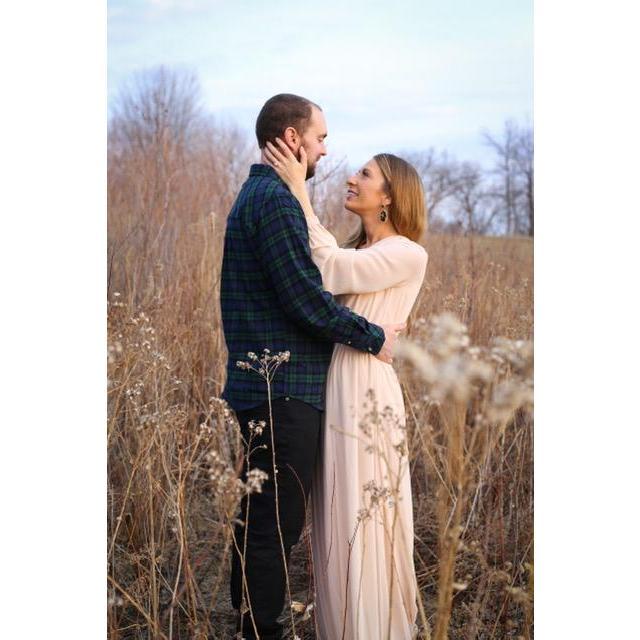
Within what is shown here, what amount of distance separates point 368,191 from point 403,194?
0.10 meters

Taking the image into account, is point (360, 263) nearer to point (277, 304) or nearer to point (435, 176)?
point (277, 304)

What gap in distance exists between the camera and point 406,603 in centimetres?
226

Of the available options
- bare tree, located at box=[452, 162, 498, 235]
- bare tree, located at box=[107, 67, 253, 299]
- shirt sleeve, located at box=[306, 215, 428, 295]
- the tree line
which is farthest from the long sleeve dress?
bare tree, located at box=[452, 162, 498, 235]

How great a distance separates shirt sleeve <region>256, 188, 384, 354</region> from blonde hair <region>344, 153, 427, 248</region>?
0.32 m

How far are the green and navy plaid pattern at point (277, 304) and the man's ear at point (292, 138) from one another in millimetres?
86

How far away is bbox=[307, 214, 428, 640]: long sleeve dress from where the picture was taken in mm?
2141

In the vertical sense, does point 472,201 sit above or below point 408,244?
above

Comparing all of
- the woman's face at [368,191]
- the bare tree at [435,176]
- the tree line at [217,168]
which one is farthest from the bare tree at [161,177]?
the woman's face at [368,191]

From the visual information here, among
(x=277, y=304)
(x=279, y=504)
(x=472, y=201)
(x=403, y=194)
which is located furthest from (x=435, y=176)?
(x=279, y=504)

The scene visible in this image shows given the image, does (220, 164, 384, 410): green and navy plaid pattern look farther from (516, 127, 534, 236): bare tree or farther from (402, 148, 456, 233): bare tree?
(402, 148, 456, 233): bare tree

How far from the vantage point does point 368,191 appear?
90.9 inches
